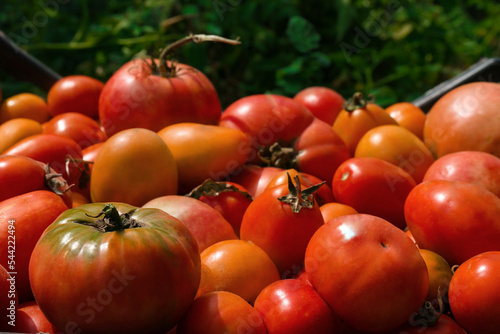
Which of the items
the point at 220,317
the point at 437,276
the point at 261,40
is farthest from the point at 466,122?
the point at 261,40

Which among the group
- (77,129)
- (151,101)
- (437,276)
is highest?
(151,101)

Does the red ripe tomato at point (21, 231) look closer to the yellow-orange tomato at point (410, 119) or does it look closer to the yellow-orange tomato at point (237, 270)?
the yellow-orange tomato at point (237, 270)

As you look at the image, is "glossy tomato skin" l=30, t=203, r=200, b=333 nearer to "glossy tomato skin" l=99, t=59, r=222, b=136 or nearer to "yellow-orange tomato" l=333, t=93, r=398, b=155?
"glossy tomato skin" l=99, t=59, r=222, b=136

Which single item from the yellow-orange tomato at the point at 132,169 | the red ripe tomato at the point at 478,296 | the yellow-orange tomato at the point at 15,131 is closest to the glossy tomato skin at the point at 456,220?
the red ripe tomato at the point at 478,296

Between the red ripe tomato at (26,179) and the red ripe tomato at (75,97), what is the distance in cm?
79

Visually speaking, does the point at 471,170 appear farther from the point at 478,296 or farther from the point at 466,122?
the point at 478,296

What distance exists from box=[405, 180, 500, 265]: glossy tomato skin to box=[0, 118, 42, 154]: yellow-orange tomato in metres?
1.27

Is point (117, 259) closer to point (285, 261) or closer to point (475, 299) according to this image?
point (285, 261)

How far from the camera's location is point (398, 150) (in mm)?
1660

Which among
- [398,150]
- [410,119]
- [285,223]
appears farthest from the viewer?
[410,119]

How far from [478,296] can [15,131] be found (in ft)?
4.86

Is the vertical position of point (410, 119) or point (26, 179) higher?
point (26, 179)

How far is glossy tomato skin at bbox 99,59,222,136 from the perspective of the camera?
1.76 meters

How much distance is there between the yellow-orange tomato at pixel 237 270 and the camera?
1.13m
